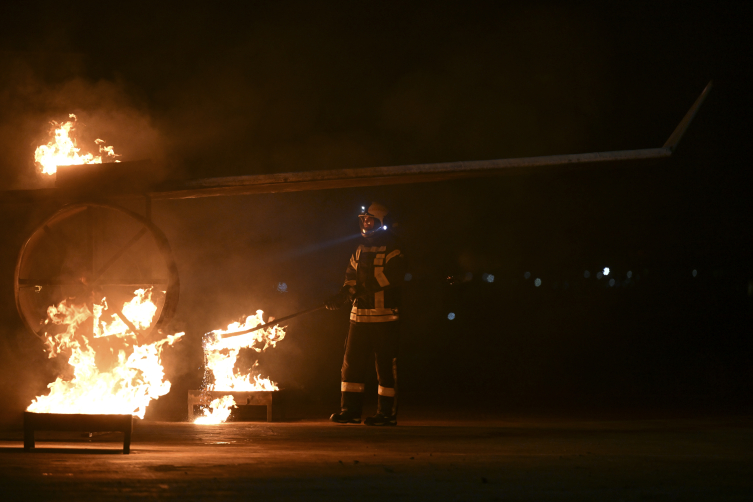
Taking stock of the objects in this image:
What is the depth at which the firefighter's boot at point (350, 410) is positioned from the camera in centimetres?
751

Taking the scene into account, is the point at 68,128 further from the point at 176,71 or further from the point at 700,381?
the point at 700,381

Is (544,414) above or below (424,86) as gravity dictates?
below

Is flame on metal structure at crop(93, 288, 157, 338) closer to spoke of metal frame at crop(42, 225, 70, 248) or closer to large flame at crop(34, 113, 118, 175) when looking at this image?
spoke of metal frame at crop(42, 225, 70, 248)

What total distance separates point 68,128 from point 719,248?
17.6 m

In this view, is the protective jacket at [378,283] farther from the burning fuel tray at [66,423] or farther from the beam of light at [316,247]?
the beam of light at [316,247]

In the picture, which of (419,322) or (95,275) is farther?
(419,322)

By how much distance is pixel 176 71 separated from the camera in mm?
9812

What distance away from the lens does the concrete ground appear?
4.01 meters

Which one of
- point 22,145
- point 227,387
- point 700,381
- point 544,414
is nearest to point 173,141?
point 22,145

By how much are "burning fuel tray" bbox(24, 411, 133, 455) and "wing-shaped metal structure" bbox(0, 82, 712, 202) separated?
2976mm

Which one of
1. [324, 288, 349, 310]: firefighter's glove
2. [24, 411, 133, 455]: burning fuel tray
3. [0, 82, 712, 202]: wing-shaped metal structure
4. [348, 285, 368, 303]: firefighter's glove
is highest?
[0, 82, 712, 202]: wing-shaped metal structure

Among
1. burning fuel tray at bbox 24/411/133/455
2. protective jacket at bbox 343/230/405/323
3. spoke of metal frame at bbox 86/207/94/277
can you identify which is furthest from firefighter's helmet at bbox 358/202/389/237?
burning fuel tray at bbox 24/411/133/455

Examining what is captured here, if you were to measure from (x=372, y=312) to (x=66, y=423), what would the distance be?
3.22 metres

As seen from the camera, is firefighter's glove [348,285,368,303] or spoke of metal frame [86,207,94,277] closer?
firefighter's glove [348,285,368,303]
